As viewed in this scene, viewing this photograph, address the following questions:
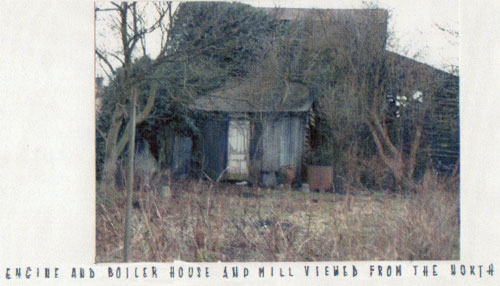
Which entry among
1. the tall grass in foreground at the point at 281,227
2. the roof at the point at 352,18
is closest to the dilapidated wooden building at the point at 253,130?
the tall grass in foreground at the point at 281,227

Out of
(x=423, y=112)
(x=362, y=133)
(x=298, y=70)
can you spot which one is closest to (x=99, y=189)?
(x=298, y=70)

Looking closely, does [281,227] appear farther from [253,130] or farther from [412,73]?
[412,73]

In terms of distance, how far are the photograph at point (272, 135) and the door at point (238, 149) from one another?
19 millimetres

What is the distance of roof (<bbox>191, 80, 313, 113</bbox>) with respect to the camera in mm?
4953

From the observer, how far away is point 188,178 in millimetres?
4559

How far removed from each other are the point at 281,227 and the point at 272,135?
1.52 meters

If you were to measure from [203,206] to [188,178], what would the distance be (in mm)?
581

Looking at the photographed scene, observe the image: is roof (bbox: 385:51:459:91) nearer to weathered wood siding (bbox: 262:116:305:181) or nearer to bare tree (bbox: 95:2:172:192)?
weathered wood siding (bbox: 262:116:305:181)

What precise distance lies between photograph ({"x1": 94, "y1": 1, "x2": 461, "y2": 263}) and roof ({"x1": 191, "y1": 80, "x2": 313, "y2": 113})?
0.05 feet

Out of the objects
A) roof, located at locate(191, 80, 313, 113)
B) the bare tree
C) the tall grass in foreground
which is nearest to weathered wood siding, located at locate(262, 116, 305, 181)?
roof, located at locate(191, 80, 313, 113)

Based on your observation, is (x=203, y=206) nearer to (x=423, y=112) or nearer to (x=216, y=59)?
(x=216, y=59)

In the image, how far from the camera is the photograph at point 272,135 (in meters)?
3.84

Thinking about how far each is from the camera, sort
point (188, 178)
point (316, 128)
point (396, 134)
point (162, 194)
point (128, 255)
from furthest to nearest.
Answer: point (316, 128), point (396, 134), point (188, 178), point (162, 194), point (128, 255)

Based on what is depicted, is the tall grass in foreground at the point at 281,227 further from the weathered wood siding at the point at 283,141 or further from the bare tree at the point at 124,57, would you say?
the weathered wood siding at the point at 283,141
